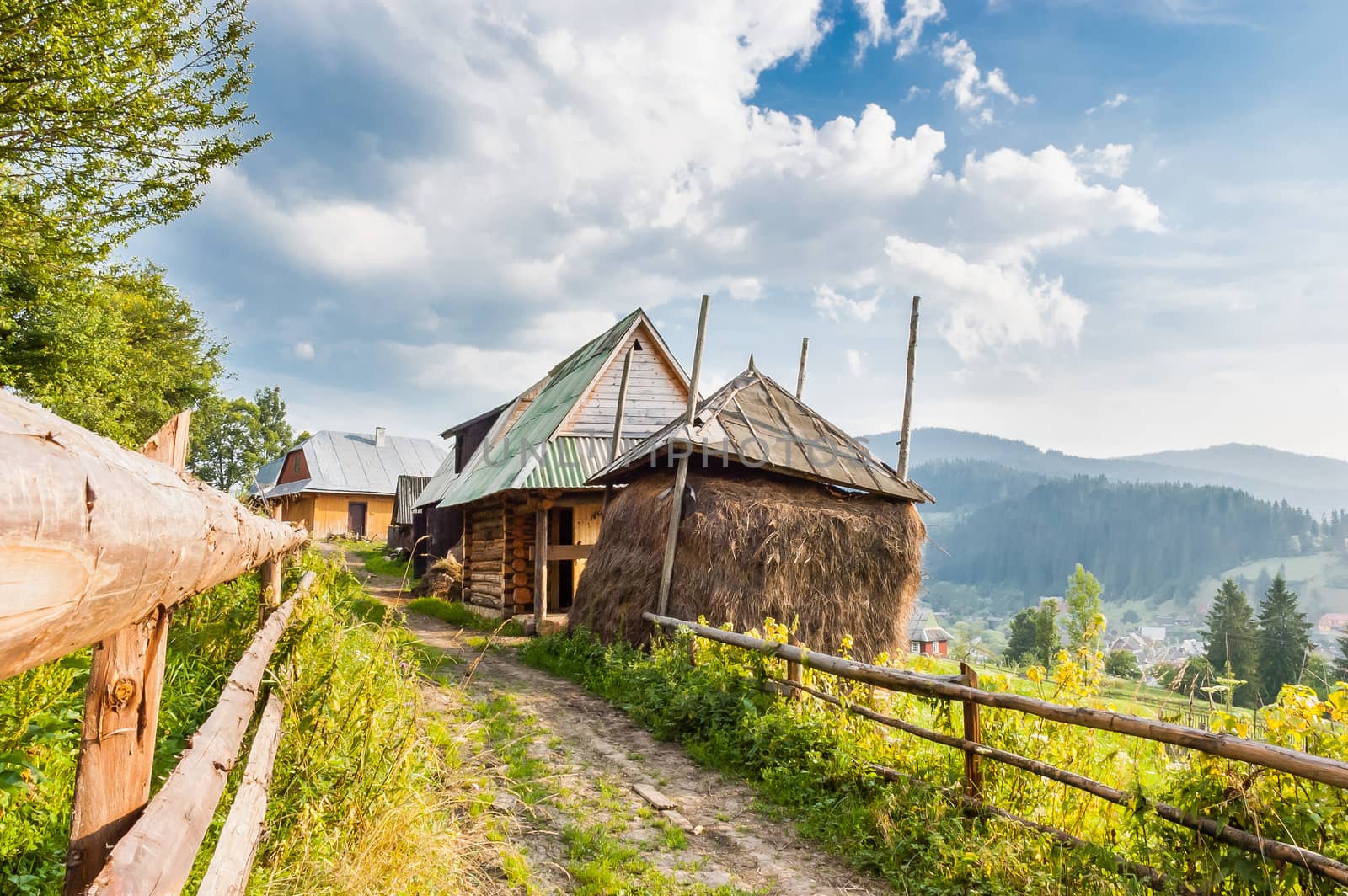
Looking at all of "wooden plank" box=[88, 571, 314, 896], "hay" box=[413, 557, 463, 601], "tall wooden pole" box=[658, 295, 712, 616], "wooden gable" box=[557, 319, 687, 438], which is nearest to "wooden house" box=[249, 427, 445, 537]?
"hay" box=[413, 557, 463, 601]

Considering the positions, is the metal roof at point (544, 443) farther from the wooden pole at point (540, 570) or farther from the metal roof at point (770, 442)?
the metal roof at point (770, 442)

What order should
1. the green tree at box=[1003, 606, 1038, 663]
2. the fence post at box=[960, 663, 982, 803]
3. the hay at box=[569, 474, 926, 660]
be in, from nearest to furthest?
the fence post at box=[960, 663, 982, 803]
the hay at box=[569, 474, 926, 660]
the green tree at box=[1003, 606, 1038, 663]

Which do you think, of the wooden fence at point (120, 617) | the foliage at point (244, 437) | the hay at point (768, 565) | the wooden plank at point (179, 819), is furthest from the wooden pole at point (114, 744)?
the foliage at point (244, 437)

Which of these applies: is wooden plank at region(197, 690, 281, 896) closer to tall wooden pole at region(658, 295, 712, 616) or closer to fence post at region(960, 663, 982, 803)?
fence post at region(960, 663, 982, 803)

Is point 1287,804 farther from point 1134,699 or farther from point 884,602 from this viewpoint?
point 884,602

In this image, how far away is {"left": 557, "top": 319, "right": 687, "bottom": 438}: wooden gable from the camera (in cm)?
1644

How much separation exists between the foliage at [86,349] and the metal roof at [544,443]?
6.86 meters

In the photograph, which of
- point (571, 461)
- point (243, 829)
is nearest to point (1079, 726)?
point (243, 829)

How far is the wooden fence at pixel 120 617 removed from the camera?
3.62ft

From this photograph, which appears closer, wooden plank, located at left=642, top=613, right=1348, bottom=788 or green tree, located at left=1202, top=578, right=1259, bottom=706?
wooden plank, located at left=642, top=613, right=1348, bottom=788

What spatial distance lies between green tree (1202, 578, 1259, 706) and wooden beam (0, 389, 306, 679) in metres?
57.4

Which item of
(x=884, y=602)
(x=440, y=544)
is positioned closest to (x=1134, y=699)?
(x=884, y=602)

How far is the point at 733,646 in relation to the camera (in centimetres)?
798

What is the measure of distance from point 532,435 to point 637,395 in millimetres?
2685
